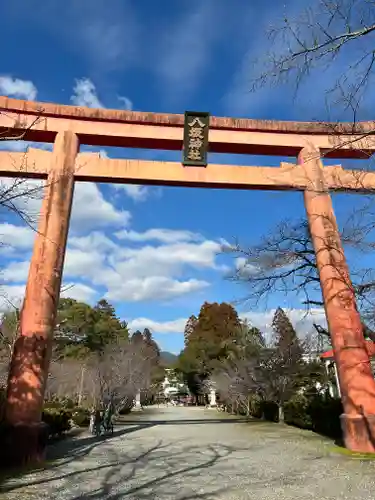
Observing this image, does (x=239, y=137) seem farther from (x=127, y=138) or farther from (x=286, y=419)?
(x=286, y=419)

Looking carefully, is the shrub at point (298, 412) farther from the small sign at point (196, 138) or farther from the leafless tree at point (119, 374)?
the small sign at point (196, 138)

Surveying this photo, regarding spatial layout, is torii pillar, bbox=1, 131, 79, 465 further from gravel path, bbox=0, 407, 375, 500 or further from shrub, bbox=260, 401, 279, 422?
shrub, bbox=260, 401, 279, 422

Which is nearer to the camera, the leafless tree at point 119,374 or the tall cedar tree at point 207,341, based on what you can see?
the leafless tree at point 119,374

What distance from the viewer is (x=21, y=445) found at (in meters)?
6.88

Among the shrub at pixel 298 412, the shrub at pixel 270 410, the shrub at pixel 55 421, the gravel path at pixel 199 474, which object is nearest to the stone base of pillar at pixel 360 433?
the gravel path at pixel 199 474

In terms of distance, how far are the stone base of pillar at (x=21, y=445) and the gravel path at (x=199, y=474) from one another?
1.36ft

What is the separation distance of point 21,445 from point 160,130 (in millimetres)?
8015

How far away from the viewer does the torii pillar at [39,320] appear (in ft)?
23.1

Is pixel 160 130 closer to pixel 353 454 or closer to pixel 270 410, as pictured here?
pixel 353 454

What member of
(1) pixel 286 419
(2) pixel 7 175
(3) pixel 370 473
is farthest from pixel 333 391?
(2) pixel 7 175

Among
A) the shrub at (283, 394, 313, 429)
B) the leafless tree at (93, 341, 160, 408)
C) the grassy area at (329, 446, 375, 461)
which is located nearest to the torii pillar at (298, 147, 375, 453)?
the grassy area at (329, 446, 375, 461)

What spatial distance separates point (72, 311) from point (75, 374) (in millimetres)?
9946

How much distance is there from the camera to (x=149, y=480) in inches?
229

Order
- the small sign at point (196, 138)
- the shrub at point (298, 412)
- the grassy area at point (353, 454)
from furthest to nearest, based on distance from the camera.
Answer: the shrub at point (298, 412) → the small sign at point (196, 138) → the grassy area at point (353, 454)
